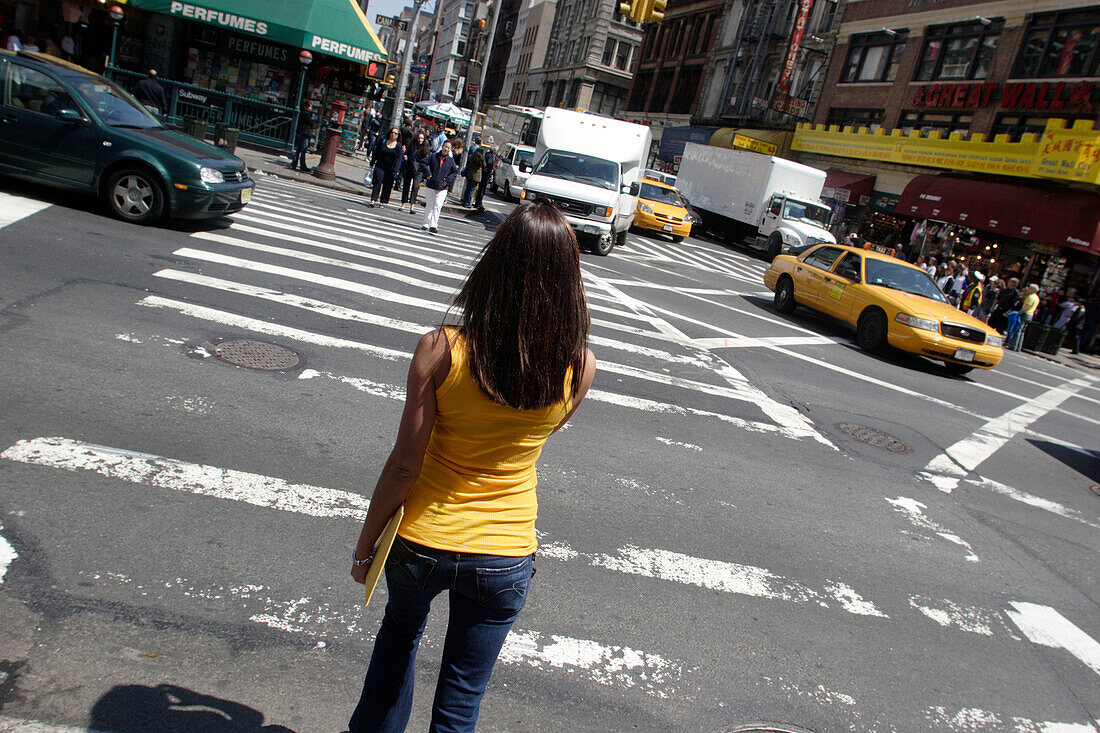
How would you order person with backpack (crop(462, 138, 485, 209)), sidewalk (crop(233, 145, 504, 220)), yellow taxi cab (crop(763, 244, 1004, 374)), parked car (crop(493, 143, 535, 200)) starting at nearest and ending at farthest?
yellow taxi cab (crop(763, 244, 1004, 374)), sidewalk (crop(233, 145, 504, 220)), person with backpack (crop(462, 138, 485, 209)), parked car (crop(493, 143, 535, 200))

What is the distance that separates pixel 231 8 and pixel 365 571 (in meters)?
23.8

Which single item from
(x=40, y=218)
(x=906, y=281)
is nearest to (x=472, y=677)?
(x=40, y=218)

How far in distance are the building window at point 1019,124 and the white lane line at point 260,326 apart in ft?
Answer: 92.4

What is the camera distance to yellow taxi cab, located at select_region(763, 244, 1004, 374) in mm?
13125

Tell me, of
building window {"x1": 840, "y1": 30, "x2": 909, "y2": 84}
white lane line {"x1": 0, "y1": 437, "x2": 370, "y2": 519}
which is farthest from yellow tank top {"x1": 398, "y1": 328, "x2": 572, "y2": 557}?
building window {"x1": 840, "y1": 30, "x2": 909, "y2": 84}

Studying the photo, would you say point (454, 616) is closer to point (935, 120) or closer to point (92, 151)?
point (92, 151)

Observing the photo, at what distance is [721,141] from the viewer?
1686 inches

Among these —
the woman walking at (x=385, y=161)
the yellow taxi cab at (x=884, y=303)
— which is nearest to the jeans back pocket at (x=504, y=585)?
the yellow taxi cab at (x=884, y=303)

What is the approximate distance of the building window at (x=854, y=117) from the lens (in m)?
36.9

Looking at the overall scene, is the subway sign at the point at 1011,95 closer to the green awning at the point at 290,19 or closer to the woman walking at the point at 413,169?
the woman walking at the point at 413,169

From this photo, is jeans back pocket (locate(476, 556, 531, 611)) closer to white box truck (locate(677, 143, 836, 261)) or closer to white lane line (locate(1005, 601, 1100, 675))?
white lane line (locate(1005, 601, 1100, 675))

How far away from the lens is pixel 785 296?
16453 mm

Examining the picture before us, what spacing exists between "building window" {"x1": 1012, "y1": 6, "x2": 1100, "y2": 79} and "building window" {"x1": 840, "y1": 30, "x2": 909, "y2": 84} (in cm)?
672

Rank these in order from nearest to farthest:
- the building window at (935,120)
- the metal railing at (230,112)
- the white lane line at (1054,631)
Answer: the white lane line at (1054,631)
the metal railing at (230,112)
the building window at (935,120)
